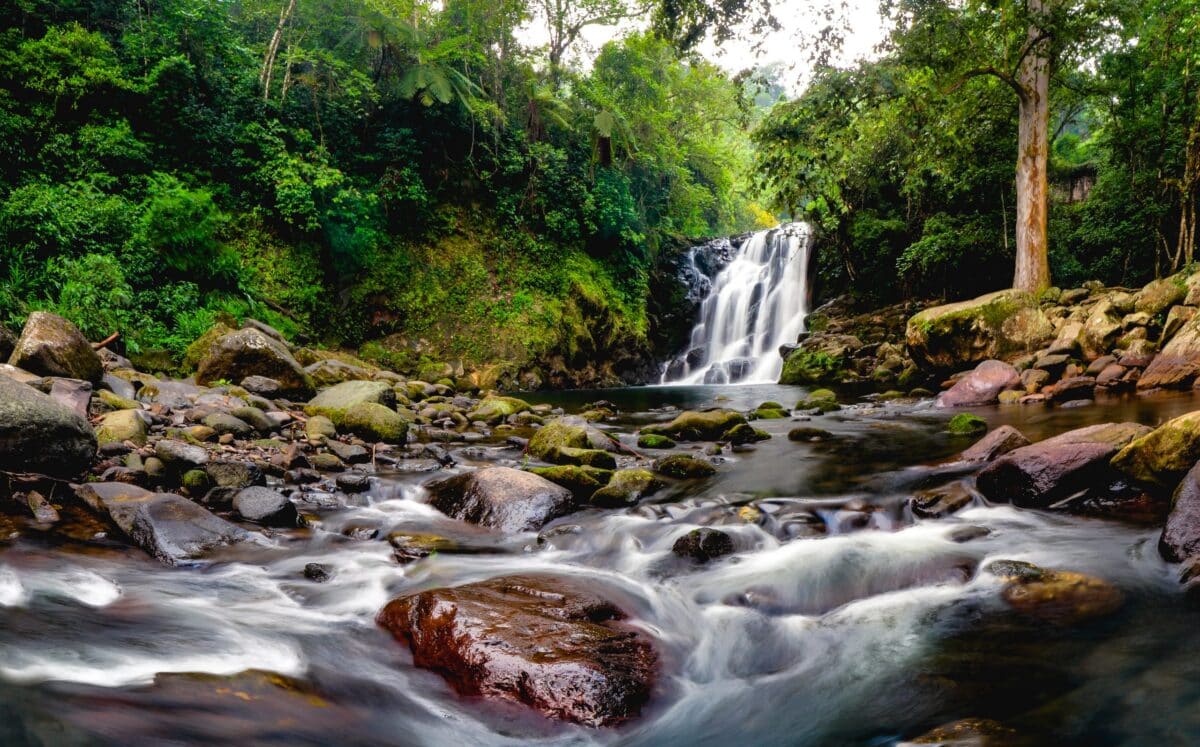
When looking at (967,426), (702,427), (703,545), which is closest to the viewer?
(703,545)

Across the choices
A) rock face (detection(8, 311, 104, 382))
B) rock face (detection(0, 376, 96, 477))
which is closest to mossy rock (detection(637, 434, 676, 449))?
rock face (detection(0, 376, 96, 477))

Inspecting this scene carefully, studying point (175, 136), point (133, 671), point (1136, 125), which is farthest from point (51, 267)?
point (1136, 125)

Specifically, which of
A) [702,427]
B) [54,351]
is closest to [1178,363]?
[702,427]

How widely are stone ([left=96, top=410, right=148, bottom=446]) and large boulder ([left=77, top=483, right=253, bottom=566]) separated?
3.42 ft

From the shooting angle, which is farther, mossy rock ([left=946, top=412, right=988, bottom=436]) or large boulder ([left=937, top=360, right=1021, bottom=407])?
large boulder ([left=937, top=360, right=1021, bottom=407])

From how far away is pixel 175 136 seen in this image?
13781 mm

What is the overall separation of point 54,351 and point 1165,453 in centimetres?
934

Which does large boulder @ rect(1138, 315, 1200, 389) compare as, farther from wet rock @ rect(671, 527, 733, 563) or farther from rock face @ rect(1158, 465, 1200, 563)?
wet rock @ rect(671, 527, 733, 563)

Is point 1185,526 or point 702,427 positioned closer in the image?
point 1185,526

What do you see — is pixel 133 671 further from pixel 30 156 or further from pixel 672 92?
pixel 672 92

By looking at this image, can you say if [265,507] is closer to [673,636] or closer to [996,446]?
[673,636]

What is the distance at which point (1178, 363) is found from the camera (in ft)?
28.9

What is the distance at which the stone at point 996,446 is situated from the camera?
5594 mm

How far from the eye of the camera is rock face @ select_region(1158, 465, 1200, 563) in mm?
3231
